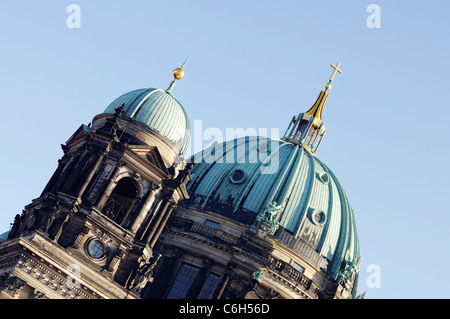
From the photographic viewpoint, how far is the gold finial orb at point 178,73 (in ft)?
185

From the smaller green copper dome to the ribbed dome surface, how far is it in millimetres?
9192

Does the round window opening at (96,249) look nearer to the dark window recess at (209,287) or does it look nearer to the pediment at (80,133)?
the pediment at (80,133)

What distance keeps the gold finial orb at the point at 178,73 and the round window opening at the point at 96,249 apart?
16.0 metres

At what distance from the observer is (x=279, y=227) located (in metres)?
59.5

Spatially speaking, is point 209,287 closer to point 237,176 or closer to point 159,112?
point 237,176

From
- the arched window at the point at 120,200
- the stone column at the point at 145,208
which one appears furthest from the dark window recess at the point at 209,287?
the stone column at the point at 145,208

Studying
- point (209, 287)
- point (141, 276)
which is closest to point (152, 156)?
point (141, 276)

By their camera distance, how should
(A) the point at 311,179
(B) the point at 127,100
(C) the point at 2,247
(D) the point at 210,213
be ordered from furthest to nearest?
(A) the point at 311,179
(D) the point at 210,213
(B) the point at 127,100
(C) the point at 2,247

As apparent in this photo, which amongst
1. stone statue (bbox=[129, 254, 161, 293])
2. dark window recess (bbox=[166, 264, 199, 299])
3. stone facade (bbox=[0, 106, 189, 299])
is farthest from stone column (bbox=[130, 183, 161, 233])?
dark window recess (bbox=[166, 264, 199, 299])
